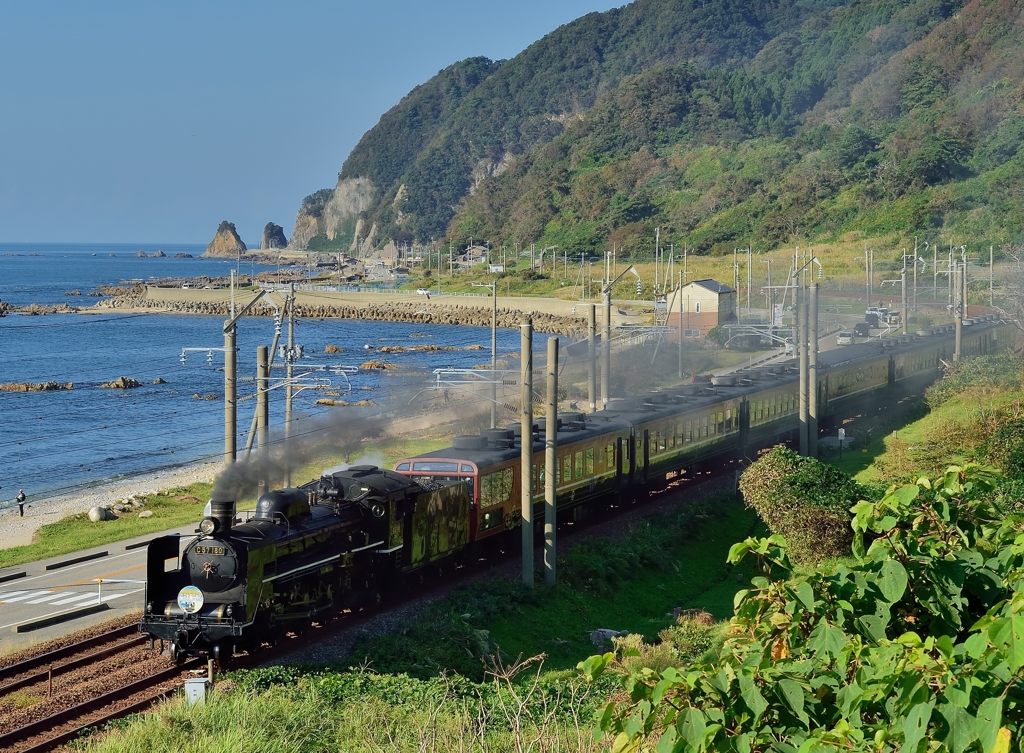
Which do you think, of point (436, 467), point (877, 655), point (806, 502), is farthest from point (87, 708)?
point (806, 502)

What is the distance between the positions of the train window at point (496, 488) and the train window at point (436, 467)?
622 mm

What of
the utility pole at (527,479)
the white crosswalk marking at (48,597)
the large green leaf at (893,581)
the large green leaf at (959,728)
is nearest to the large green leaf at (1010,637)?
the large green leaf at (959,728)

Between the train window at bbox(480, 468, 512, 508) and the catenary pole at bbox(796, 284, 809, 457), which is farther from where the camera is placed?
the catenary pole at bbox(796, 284, 809, 457)

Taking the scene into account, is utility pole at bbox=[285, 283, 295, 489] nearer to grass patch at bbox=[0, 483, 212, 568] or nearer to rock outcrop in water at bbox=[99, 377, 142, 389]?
grass patch at bbox=[0, 483, 212, 568]

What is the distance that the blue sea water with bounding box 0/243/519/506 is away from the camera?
51531mm

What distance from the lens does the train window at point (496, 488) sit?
2397cm

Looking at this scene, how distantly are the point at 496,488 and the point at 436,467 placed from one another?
4.90ft

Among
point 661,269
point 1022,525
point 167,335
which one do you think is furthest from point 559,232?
point 1022,525

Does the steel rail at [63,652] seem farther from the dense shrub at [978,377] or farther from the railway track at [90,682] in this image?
the dense shrub at [978,377]

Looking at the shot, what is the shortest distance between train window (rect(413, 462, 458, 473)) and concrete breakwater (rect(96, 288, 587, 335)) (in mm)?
74597

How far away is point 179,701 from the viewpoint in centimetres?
1571

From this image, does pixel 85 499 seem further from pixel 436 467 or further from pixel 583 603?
pixel 583 603

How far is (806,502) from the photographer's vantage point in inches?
994

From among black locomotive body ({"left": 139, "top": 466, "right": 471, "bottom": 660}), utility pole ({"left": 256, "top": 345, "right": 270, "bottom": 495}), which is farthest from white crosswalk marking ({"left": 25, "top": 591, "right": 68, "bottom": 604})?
black locomotive body ({"left": 139, "top": 466, "right": 471, "bottom": 660})
